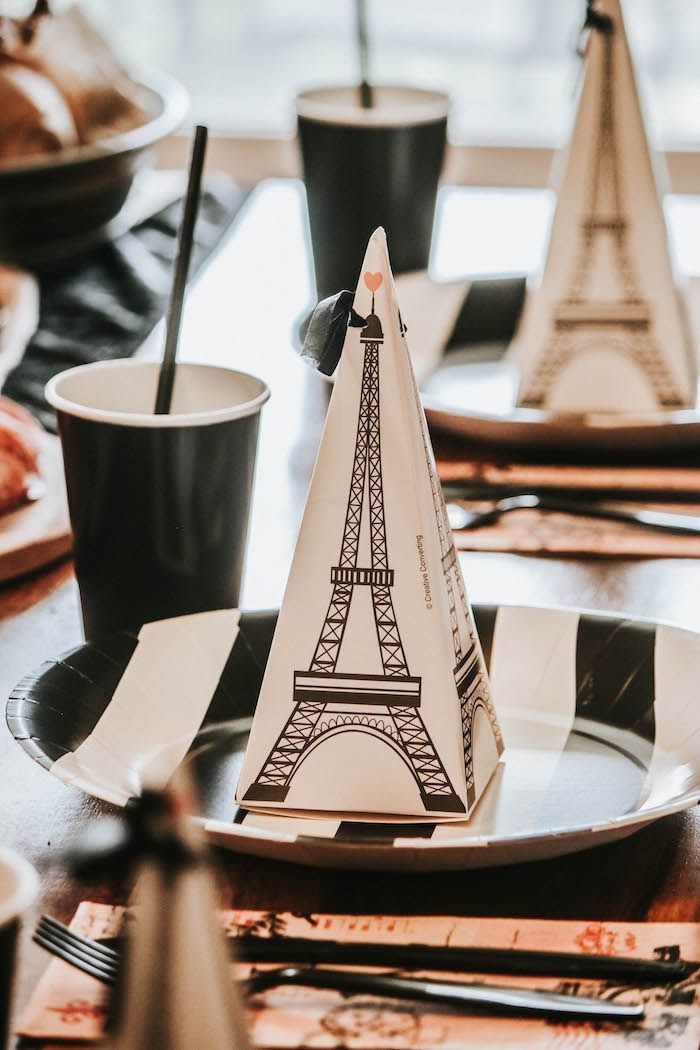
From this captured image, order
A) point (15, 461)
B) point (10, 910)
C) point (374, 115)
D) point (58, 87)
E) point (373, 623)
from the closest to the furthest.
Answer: point (10, 910), point (373, 623), point (15, 461), point (374, 115), point (58, 87)

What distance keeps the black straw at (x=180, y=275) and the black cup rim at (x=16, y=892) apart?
38 cm

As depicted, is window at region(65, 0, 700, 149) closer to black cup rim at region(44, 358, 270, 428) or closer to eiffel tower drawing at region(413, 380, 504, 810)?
black cup rim at region(44, 358, 270, 428)

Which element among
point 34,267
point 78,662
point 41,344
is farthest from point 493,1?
point 78,662

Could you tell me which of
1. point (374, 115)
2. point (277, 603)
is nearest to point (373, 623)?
point (277, 603)

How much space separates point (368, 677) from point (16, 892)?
0.22 metres

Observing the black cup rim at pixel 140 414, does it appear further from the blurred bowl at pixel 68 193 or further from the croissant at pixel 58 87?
the croissant at pixel 58 87

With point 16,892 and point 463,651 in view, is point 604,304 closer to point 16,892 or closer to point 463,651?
point 463,651

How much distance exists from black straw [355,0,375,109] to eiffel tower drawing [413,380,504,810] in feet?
2.96

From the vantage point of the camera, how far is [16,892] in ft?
1.28

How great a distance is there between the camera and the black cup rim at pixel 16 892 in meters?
0.38

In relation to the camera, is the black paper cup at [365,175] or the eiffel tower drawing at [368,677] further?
the black paper cup at [365,175]

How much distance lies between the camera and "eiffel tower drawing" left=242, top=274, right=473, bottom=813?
22.7 inches

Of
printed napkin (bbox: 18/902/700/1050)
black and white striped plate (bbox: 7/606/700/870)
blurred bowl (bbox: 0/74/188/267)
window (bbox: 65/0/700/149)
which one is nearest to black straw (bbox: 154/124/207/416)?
black and white striped plate (bbox: 7/606/700/870)

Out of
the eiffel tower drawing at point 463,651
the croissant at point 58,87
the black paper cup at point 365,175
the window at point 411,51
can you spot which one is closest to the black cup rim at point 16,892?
the eiffel tower drawing at point 463,651
